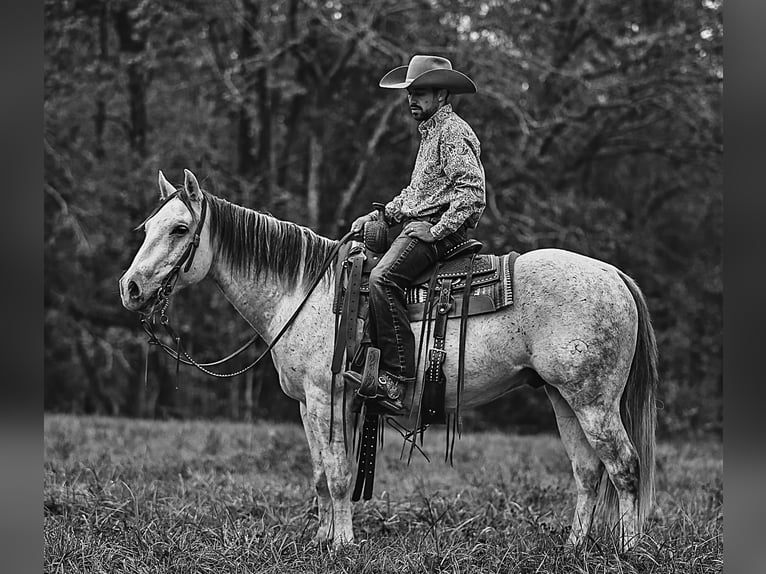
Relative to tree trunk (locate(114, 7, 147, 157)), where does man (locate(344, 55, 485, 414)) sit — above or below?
below

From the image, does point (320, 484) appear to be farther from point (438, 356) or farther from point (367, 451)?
point (438, 356)

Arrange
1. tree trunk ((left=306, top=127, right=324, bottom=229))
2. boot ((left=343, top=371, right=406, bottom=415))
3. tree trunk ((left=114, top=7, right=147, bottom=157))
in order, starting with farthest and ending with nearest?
tree trunk ((left=114, top=7, right=147, bottom=157)) < tree trunk ((left=306, top=127, right=324, bottom=229)) < boot ((left=343, top=371, right=406, bottom=415))

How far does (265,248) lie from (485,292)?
148 cm

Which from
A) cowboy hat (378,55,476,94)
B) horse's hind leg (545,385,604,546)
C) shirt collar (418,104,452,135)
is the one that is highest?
cowboy hat (378,55,476,94)

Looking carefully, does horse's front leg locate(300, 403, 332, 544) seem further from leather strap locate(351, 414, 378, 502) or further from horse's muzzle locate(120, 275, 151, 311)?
horse's muzzle locate(120, 275, 151, 311)

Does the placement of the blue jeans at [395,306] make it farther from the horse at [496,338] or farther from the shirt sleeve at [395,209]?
the shirt sleeve at [395,209]

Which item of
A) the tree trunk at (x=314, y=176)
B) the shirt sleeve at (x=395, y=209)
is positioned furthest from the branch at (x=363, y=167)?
the shirt sleeve at (x=395, y=209)

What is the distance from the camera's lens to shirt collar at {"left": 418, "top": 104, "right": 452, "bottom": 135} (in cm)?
523

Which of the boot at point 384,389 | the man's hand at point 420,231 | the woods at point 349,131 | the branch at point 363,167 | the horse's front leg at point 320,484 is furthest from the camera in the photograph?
the branch at point 363,167

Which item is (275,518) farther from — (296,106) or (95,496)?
(296,106)

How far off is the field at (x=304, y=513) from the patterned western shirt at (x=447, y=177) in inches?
78.6

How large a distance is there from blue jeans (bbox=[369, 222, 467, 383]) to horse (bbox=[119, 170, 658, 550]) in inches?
6.4

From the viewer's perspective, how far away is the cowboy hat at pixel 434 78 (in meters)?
5.14

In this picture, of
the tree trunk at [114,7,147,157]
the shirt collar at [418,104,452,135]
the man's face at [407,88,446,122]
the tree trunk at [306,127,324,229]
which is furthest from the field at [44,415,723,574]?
the tree trunk at [114,7,147,157]
